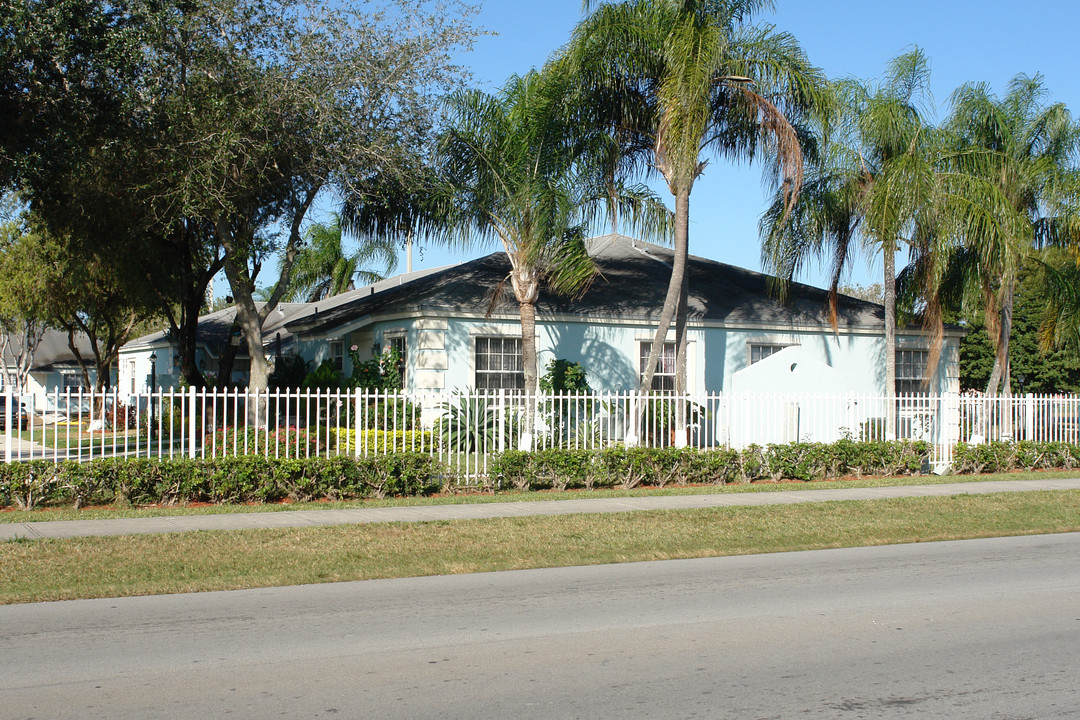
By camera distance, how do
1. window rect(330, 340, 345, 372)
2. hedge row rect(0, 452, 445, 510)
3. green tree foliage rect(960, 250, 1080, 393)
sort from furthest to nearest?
green tree foliage rect(960, 250, 1080, 393) → window rect(330, 340, 345, 372) → hedge row rect(0, 452, 445, 510)

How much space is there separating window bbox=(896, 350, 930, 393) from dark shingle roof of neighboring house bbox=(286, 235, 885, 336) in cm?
107

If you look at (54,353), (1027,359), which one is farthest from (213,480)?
(54,353)

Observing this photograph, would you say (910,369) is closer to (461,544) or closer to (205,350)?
(461,544)

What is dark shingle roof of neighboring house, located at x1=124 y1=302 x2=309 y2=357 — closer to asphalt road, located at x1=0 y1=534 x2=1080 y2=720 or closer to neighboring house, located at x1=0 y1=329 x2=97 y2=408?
neighboring house, located at x1=0 y1=329 x2=97 y2=408

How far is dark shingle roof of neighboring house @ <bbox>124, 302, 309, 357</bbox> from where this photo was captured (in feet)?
106

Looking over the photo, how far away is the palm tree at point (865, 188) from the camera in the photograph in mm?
18297

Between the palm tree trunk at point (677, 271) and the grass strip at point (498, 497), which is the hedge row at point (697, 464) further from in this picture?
the palm tree trunk at point (677, 271)

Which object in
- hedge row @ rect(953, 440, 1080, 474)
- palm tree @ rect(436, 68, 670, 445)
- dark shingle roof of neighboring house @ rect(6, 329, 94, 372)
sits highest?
palm tree @ rect(436, 68, 670, 445)

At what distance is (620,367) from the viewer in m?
21.3

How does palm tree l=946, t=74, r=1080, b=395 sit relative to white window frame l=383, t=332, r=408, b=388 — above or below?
above

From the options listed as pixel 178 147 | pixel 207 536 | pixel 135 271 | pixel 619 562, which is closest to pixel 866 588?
pixel 619 562

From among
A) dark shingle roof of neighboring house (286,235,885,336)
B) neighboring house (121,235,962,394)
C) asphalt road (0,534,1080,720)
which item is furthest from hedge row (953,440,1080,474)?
asphalt road (0,534,1080,720)

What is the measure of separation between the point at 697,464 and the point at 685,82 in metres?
6.38

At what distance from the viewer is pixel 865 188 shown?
19.9m
